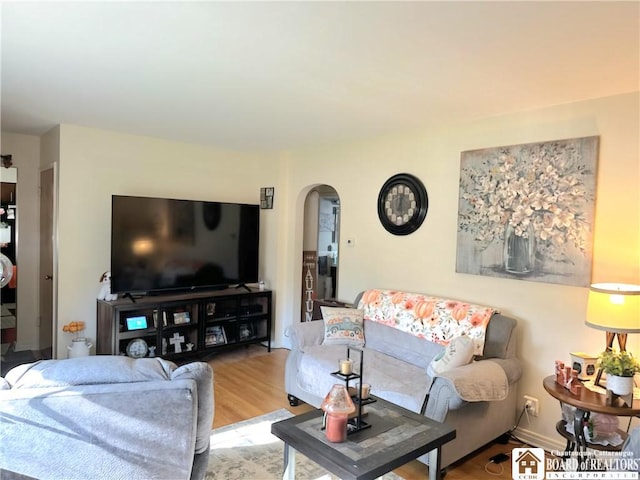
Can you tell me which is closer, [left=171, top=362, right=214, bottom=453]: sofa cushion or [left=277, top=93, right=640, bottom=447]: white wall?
[left=171, top=362, right=214, bottom=453]: sofa cushion

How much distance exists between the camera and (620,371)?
233 centimetres

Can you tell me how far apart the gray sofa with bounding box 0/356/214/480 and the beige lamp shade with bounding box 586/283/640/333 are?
221 cm

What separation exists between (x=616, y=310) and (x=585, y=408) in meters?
0.57

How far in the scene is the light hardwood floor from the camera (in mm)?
2707

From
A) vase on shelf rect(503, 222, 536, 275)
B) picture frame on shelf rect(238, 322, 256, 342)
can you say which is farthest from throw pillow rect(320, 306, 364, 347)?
picture frame on shelf rect(238, 322, 256, 342)

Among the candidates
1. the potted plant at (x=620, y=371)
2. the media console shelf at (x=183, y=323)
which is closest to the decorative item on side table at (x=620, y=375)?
the potted plant at (x=620, y=371)

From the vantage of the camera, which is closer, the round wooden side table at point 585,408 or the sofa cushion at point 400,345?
the round wooden side table at point 585,408

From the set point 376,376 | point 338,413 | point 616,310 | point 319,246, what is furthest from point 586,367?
point 319,246

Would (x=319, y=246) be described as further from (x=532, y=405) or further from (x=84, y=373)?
(x=84, y=373)

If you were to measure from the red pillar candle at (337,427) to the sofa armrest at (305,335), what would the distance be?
157cm

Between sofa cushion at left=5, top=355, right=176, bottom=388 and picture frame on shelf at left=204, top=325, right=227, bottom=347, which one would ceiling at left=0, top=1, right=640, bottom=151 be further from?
picture frame on shelf at left=204, top=325, right=227, bottom=347

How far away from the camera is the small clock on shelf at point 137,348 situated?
13.4 feet

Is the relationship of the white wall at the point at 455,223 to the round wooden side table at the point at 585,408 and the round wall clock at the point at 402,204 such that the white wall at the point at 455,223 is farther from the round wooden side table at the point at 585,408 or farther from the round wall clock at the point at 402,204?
the round wooden side table at the point at 585,408

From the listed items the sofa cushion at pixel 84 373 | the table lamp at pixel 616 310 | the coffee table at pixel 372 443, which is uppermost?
the table lamp at pixel 616 310
